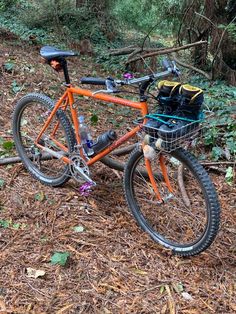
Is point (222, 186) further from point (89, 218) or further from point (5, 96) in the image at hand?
point (5, 96)

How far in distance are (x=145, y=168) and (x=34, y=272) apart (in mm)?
1077

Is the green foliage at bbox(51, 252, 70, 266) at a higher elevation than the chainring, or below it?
below

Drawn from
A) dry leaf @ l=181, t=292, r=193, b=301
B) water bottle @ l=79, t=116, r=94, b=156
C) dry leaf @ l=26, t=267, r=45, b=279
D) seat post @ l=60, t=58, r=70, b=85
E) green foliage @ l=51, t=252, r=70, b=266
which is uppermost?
seat post @ l=60, t=58, r=70, b=85

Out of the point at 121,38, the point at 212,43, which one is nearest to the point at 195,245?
the point at 212,43

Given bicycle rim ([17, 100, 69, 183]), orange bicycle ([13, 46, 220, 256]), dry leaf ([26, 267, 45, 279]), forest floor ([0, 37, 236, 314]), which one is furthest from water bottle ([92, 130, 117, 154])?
dry leaf ([26, 267, 45, 279])

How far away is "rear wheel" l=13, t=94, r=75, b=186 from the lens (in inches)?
130

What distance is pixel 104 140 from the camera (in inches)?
121

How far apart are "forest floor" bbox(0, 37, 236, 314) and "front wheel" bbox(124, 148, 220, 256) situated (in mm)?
104

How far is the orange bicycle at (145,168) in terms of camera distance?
8.58 ft

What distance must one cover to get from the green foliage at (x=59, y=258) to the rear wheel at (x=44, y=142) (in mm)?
847

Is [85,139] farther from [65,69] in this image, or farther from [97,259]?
→ [97,259]

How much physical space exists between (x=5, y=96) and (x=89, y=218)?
2.69 metres

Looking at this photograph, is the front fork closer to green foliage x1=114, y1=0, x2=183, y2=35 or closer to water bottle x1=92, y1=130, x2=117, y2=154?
water bottle x1=92, y1=130, x2=117, y2=154

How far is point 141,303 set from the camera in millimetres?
2396
